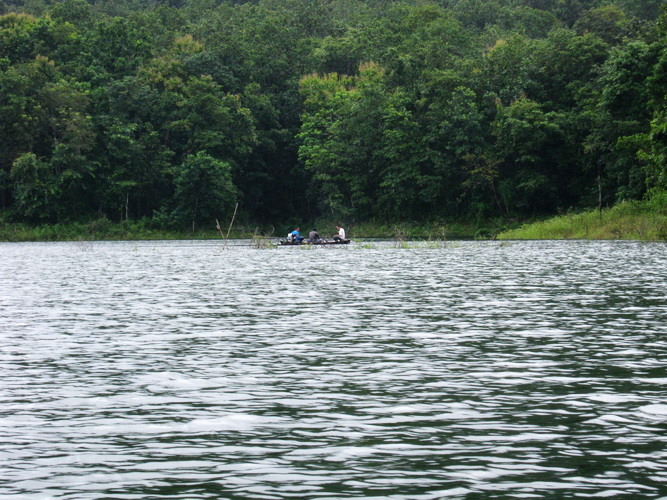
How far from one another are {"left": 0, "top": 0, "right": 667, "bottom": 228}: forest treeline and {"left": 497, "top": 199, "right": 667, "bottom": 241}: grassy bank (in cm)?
720

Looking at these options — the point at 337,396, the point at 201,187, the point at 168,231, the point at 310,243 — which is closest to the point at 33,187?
the point at 168,231

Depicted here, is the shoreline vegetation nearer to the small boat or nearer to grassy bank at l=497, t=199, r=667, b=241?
grassy bank at l=497, t=199, r=667, b=241

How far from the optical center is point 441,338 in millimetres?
14602

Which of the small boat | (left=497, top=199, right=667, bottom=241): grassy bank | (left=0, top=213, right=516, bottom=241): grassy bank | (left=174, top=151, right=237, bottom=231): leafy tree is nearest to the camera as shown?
(left=497, top=199, right=667, bottom=241): grassy bank

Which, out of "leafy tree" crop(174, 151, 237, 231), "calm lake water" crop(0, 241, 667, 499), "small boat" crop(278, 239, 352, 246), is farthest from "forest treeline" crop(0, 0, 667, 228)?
"calm lake water" crop(0, 241, 667, 499)

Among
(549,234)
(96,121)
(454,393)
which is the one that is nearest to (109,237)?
(96,121)

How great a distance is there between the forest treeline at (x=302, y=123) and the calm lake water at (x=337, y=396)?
179ft

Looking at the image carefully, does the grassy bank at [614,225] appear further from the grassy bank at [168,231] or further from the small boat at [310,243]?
the small boat at [310,243]

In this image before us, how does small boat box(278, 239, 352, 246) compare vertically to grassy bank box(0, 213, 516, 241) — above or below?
below

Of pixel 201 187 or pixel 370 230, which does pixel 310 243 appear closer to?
pixel 201 187

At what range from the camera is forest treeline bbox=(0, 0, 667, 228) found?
81.2 meters

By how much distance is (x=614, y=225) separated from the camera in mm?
59750

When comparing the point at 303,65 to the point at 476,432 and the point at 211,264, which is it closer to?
the point at 211,264

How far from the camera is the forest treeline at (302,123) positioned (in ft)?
267
